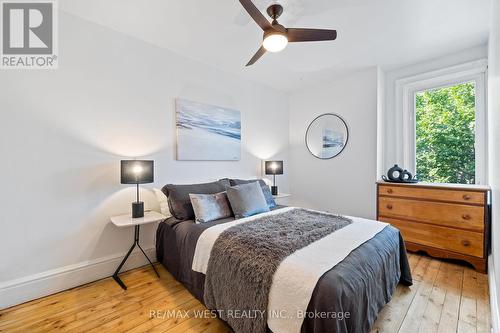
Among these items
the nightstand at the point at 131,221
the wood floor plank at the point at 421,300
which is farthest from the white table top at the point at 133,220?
the wood floor plank at the point at 421,300

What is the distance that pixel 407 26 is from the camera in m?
2.28

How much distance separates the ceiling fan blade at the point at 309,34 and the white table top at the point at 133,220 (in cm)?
208

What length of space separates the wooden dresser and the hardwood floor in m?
0.28

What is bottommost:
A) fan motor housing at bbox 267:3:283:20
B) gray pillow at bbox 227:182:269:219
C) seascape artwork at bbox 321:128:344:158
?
gray pillow at bbox 227:182:269:219

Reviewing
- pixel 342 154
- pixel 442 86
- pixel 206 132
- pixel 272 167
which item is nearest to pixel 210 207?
pixel 206 132

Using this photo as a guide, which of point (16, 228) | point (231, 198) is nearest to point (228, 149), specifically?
point (231, 198)

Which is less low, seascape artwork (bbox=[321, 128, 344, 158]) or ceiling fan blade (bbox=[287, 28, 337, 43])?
ceiling fan blade (bbox=[287, 28, 337, 43])

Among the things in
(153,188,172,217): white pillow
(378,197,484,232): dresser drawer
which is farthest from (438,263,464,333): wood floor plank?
(153,188,172,217): white pillow

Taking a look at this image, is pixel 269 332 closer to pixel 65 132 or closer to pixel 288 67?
pixel 65 132

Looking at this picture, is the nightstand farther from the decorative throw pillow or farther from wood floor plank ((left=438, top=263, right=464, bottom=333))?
wood floor plank ((left=438, top=263, right=464, bottom=333))

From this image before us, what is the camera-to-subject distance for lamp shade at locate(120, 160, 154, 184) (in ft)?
7.07

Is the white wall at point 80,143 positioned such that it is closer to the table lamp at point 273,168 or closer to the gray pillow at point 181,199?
the gray pillow at point 181,199

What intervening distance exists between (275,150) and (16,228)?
11.4 feet

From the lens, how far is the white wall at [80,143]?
187cm
